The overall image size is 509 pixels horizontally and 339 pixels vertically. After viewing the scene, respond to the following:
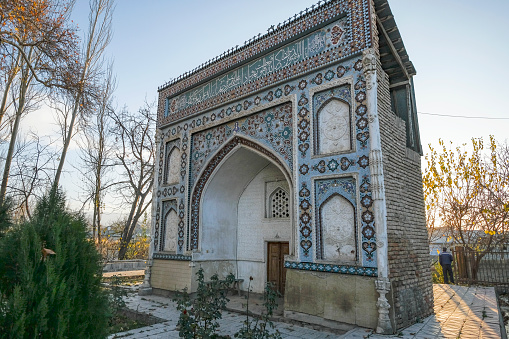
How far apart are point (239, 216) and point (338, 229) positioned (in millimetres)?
4164

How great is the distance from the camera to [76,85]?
703cm

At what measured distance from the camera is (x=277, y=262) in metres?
8.89

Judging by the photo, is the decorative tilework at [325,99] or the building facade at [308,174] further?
the decorative tilework at [325,99]

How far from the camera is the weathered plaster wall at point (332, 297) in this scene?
5.53 m

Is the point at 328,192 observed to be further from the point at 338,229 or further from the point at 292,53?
the point at 292,53

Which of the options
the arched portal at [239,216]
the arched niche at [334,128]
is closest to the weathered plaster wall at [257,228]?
the arched portal at [239,216]

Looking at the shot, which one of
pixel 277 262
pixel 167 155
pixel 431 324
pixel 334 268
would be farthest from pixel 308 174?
pixel 167 155

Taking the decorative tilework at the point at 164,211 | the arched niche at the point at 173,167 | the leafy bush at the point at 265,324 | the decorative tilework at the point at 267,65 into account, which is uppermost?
the decorative tilework at the point at 267,65

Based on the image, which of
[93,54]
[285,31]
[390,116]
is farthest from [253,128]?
[93,54]

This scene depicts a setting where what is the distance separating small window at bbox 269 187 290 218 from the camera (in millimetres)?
8930

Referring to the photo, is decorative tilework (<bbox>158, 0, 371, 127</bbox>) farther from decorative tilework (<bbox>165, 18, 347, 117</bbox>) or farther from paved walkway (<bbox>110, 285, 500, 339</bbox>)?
paved walkway (<bbox>110, 285, 500, 339</bbox>)

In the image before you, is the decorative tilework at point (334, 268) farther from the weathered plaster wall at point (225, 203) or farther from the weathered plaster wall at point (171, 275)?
the weathered plaster wall at point (171, 275)

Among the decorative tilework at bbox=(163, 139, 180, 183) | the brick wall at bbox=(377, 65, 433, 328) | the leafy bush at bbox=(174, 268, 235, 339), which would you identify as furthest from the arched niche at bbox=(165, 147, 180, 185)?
the brick wall at bbox=(377, 65, 433, 328)

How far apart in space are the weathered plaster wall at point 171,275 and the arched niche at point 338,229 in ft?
13.5
